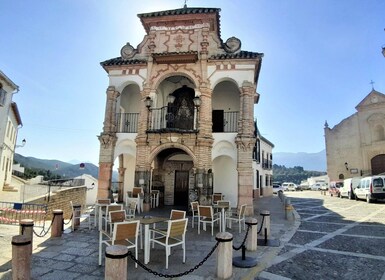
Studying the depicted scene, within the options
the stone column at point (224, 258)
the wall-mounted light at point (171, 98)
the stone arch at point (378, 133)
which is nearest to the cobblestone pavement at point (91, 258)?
the stone column at point (224, 258)

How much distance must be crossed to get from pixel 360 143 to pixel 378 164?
3056 mm

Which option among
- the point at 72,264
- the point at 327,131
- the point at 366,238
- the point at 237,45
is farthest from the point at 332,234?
the point at 327,131

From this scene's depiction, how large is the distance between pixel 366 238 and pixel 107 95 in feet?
41.8

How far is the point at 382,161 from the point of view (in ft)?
98.4

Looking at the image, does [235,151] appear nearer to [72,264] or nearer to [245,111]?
[245,111]

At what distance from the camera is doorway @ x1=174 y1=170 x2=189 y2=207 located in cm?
1542

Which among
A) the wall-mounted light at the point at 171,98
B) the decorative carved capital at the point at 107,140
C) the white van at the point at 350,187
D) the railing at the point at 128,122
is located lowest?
the white van at the point at 350,187

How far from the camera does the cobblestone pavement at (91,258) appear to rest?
4676 millimetres

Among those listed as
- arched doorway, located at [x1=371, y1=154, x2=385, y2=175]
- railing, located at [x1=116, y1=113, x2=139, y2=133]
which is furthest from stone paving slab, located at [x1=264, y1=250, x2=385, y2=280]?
arched doorway, located at [x1=371, y1=154, x2=385, y2=175]

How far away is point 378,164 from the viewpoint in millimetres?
30297

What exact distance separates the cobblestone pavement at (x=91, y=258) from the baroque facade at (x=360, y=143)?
29073mm

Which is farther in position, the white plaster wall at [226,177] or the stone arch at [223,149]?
the white plaster wall at [226,177]

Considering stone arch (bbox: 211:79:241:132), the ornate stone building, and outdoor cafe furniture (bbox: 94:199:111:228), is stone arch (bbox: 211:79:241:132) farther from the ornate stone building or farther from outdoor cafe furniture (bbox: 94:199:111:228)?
outdoor cafe furniture (bbox: 94:199:111:228)

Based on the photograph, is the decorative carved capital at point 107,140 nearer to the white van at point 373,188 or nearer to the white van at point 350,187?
the white van at point 373,188
